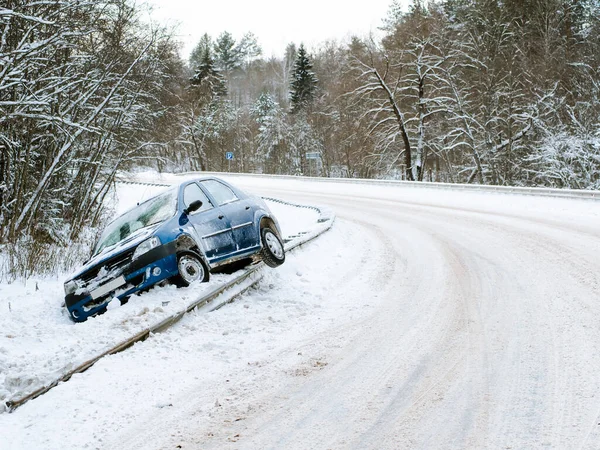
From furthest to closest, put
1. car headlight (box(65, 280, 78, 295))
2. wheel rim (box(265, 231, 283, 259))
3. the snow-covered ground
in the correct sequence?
wheel rim (box(265, 231, 283, 259)), car headlight (box(65, 280, 78, 295)), the snow-covered ground

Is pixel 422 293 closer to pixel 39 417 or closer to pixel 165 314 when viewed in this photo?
pixel 165 314

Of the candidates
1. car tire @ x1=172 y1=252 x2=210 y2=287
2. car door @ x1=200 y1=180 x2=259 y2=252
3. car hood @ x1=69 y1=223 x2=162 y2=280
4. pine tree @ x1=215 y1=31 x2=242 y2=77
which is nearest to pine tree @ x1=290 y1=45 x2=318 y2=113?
pine tree @ x1=215 y1=31 x2=242 y2=77

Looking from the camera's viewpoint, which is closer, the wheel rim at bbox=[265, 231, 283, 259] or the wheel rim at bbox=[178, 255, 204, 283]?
the wheel rim at bbox=[178, 255, 204, 283]

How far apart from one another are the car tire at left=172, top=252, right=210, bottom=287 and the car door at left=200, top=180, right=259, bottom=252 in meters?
0.82

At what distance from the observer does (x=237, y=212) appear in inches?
304

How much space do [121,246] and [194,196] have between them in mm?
1454

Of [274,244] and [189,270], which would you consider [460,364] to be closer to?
[189,270]

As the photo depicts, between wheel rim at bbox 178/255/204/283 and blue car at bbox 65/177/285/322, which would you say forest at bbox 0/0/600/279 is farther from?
wheel rim at bbox 178/255/204/283

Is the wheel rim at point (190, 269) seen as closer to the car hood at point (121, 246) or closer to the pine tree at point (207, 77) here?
the car hood at point (121, 246)

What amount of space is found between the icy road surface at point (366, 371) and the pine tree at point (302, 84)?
50.6 metres

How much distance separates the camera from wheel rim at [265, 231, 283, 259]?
25.6 feet

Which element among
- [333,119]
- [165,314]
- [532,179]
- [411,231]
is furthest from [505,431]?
[333,119]

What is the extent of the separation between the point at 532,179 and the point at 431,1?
646 inches

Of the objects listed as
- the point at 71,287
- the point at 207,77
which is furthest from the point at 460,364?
the point at 207,77
